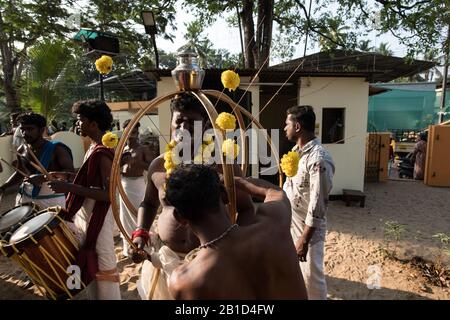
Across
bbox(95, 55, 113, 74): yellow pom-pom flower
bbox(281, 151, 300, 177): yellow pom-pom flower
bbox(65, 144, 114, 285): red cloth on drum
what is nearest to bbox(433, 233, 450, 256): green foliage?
bbox(281, 151, 300, 177): yellow pom-pom flower

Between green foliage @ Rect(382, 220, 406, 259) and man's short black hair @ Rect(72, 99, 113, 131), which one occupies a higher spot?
man's short black hair @ Rect(72, 99, 113, 131)

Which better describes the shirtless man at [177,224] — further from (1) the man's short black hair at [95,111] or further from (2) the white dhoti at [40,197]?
(2) the white dhoti at [40,197]

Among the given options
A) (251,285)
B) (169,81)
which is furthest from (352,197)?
(251,285)

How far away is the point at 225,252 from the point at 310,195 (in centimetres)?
179

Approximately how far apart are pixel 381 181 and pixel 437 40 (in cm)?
451

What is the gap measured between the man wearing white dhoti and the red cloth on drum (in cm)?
186

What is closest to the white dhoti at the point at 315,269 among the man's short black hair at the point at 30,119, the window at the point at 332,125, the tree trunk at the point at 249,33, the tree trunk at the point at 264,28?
the man's short black hair at the point at 30,119

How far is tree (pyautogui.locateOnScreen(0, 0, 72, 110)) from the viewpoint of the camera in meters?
9.88

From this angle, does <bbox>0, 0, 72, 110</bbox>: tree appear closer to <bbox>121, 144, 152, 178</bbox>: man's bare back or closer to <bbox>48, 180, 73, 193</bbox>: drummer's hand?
<bbox>121, 144, 152, 178</bbox>: man's bare back

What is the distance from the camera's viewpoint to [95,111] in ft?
8.99

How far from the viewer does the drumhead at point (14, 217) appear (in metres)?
2.47

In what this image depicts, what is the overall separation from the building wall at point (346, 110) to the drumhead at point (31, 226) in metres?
5.96

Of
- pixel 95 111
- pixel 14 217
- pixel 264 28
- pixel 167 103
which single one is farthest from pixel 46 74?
pixel 264 28

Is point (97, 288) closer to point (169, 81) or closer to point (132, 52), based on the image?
point (169, 81)
